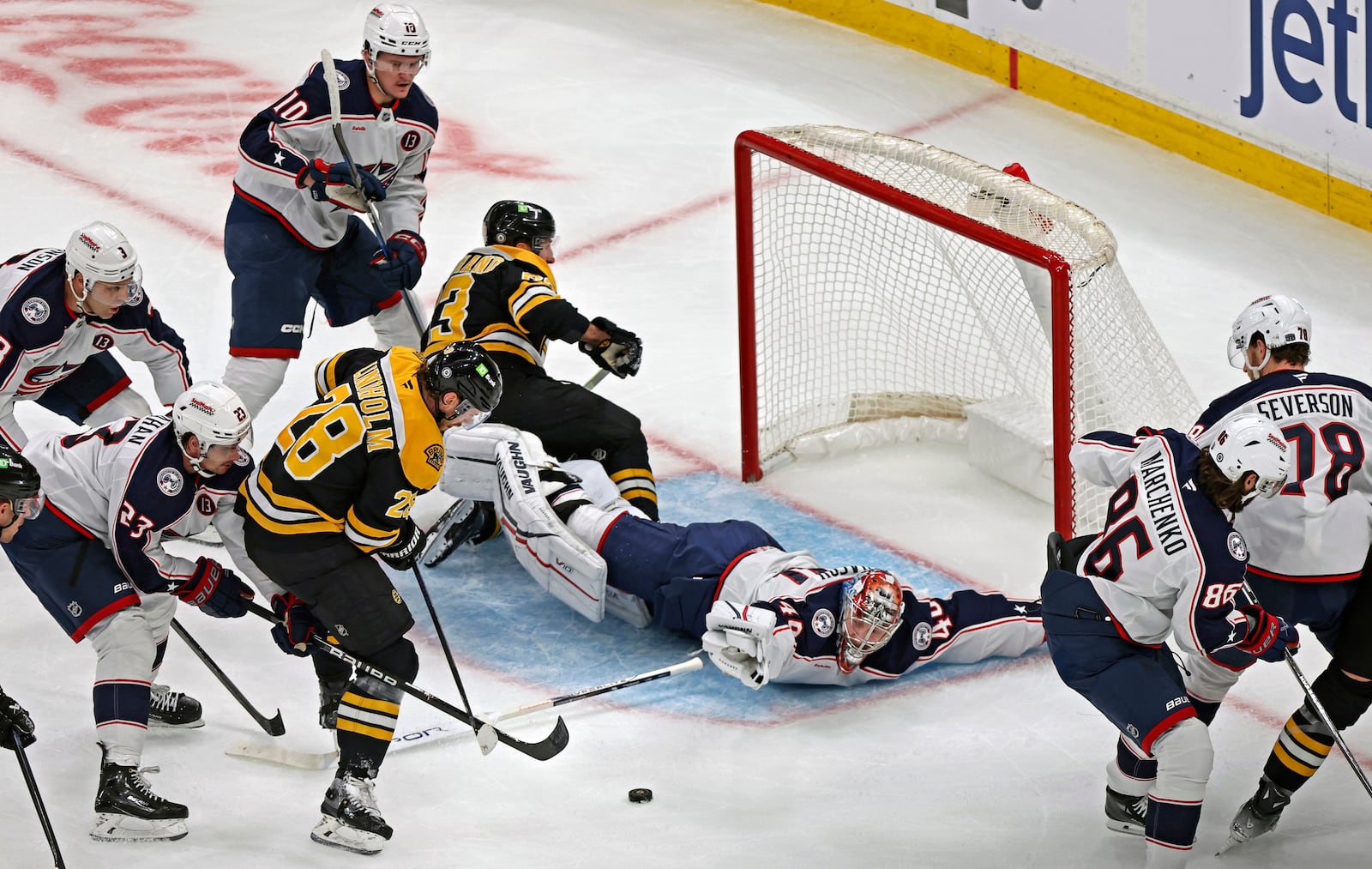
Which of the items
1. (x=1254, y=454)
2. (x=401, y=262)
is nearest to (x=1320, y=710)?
(x=1254, y=454)

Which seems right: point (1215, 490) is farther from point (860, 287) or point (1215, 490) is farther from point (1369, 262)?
point (1369, 262)

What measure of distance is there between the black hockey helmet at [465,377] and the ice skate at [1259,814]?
1.77m

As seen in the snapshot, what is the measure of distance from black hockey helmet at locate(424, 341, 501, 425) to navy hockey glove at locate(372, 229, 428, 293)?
1372mm

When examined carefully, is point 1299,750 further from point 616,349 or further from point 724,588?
point 616,349

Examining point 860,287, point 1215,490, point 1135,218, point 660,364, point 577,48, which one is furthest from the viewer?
point 577,48

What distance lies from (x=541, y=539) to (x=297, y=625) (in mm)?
809

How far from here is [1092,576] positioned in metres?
3.83

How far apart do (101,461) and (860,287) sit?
7.86 ft

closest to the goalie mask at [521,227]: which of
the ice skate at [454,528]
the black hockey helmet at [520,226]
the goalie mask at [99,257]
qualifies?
the black hockey helmet at [520,226]

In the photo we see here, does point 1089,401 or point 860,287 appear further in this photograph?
point 860,287

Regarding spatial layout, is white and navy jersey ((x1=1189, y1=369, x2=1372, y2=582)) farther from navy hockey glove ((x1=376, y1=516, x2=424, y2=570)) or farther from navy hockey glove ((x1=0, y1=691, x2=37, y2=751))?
navy hockey glove ((x1=0, y1=691, x2=37, y2=751))

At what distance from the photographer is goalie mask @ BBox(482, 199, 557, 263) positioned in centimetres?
530

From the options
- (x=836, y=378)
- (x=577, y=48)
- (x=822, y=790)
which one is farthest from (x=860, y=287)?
(x=577, y=48)

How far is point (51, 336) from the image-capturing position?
473 centimetres
